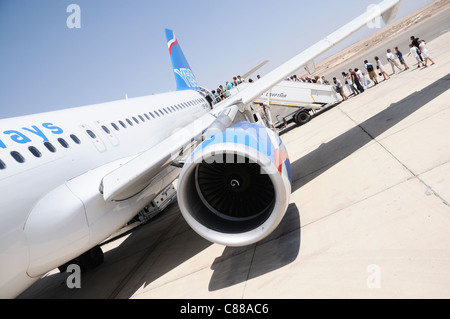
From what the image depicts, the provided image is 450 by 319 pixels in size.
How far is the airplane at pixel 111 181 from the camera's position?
432 cm

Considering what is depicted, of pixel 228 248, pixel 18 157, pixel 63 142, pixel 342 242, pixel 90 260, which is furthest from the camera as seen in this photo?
pixel 90 260

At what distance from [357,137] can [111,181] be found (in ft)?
20.9

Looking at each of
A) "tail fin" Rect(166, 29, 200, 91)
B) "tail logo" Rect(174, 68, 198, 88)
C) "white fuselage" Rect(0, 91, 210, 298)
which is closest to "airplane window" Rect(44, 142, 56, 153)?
"white fuselage" Rect(0, 91, 210, 298)

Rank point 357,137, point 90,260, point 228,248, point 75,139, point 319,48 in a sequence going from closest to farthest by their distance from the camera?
1. point 228,248
2. point 75,139
3. point 319,48
4. point 90,260
5. point 357,137

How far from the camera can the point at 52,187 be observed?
4.88m

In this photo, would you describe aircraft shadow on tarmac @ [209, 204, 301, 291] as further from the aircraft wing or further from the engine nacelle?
the aircraft wing

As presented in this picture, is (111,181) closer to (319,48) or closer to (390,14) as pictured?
(319,48)

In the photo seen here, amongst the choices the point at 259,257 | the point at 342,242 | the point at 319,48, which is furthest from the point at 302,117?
the point at 342,242

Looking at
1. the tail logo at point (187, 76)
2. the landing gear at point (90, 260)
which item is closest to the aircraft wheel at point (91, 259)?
the landing gear at point (90, 260)

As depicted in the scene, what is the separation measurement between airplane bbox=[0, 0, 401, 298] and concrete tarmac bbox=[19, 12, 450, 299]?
616 mm

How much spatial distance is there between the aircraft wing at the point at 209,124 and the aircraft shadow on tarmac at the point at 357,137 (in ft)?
7.36

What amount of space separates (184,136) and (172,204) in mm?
7116

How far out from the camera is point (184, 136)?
579 centimetres
